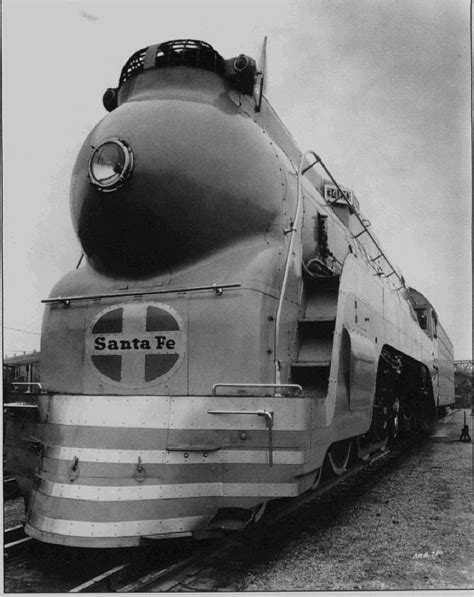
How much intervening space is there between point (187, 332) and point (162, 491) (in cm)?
117

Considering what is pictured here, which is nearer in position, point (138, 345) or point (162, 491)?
point (162, 491)

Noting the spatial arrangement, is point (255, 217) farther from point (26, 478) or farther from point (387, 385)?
point (387, 385)

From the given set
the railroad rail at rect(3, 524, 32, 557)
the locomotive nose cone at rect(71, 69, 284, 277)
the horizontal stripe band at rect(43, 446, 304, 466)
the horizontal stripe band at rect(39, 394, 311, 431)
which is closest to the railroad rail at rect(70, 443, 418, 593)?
the horizontal stripe band at rect(43, 446, 304, 466)

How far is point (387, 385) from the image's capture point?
7348mm

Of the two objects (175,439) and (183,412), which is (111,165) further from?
(175,439)

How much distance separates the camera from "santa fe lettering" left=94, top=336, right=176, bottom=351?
4270mm

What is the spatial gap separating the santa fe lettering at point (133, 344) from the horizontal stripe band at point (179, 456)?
34.4 inches

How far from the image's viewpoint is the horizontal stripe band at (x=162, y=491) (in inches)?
139

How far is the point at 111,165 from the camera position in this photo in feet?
14.5

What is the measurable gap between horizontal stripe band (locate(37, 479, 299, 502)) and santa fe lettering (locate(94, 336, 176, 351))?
1061mm

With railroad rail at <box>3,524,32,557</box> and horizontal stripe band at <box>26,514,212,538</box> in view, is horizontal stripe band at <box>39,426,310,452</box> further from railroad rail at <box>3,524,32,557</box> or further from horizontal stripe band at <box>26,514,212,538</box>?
railroad rail at <box>3,524,32,557</box>

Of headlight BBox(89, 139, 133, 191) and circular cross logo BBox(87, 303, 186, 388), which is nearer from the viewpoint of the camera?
circular cross logo BBox(87, 303, 186, 388)

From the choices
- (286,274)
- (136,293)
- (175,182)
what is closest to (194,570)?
(136,293)

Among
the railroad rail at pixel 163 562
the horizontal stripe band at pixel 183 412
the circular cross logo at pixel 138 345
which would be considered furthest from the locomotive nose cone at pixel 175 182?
the railroad rail at pixel 163 562
